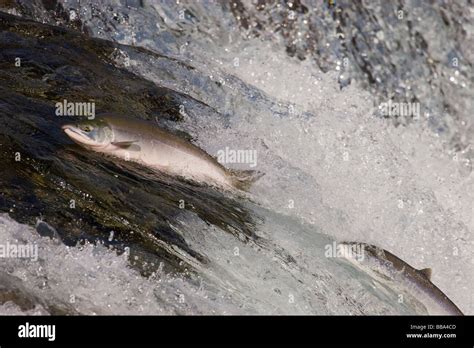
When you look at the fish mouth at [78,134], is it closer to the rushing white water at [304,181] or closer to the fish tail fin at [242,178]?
the rushing white water at [304,181]

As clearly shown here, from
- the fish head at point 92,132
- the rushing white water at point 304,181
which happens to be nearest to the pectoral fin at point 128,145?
the fish head at point 92,132

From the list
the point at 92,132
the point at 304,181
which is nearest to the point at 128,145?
the point at 92,132

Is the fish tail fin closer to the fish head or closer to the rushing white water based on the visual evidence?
the rushing white water

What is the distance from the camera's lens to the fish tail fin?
4.34 meters

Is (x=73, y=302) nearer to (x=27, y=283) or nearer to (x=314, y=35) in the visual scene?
(x=27, y=283)

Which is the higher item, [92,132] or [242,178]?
[92,132]

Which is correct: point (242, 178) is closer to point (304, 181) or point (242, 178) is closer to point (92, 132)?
point (304, 181)

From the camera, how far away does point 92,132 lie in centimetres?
403

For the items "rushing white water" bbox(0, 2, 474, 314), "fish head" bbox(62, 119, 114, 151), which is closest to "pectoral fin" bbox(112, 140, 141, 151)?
"fish head" bbox(62, 119, 114, 151)

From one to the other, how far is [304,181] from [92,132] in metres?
1.45

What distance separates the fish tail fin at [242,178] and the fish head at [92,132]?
772 mm

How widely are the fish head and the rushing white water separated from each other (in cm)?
63

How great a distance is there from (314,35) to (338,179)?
1070 mm

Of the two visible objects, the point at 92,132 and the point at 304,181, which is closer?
the point at 92,132
